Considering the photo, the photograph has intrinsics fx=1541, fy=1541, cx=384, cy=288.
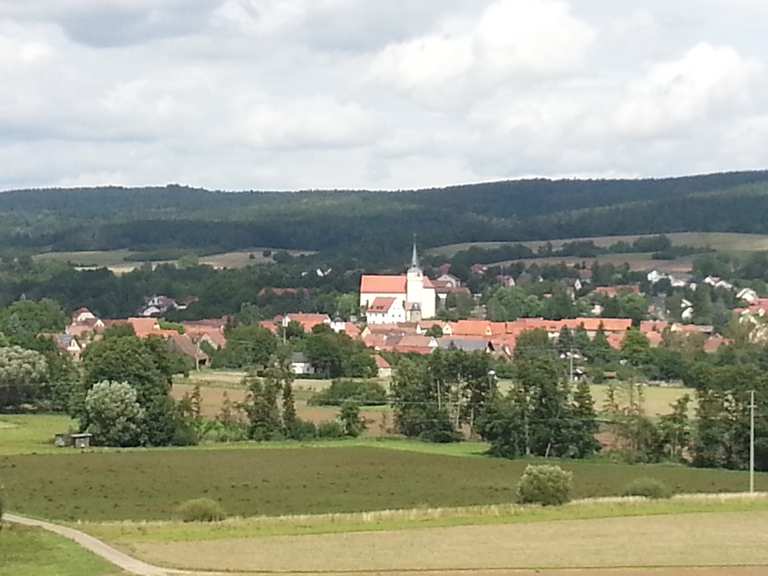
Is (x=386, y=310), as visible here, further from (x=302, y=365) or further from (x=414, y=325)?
(x=302, y=365)

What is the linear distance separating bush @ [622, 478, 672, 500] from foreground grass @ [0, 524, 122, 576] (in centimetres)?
2115

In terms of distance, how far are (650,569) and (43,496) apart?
24515 mm

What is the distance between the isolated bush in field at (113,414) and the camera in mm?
73312

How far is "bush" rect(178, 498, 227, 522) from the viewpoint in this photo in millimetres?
46500

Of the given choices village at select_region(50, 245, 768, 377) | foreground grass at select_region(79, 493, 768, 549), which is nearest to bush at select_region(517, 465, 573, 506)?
foreground grass at select_region(79, 493, 768, 549)

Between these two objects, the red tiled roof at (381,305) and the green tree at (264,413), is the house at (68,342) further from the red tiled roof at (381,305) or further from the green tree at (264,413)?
the red tiled roof at (381,305)

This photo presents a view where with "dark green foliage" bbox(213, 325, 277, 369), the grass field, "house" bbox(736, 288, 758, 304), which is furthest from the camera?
"house" bbox(736, 288, 758, 304)

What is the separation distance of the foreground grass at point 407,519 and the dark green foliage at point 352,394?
3910cm

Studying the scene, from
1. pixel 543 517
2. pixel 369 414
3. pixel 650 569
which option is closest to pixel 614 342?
pixel 369 414

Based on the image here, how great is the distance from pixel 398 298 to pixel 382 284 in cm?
419

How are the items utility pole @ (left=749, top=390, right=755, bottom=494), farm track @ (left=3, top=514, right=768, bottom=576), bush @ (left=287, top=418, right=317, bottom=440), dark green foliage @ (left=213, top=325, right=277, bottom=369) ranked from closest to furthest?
1. farm track @ (left=3, top=514, right=768, bottom=576)
2. utility pole @ (left=749, top=390, right=755, bottom=494)
3. bush @ (left=287, top=418, right=317, bottom=440)
4. dark green foliage @ (left=213, top=325, right=277, bottom=369)

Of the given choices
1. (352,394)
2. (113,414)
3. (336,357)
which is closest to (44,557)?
(113,414)

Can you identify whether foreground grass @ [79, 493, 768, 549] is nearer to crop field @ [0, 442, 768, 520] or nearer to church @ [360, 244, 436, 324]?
crop field @ [0, 442, 768, 520]

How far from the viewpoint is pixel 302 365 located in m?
114
